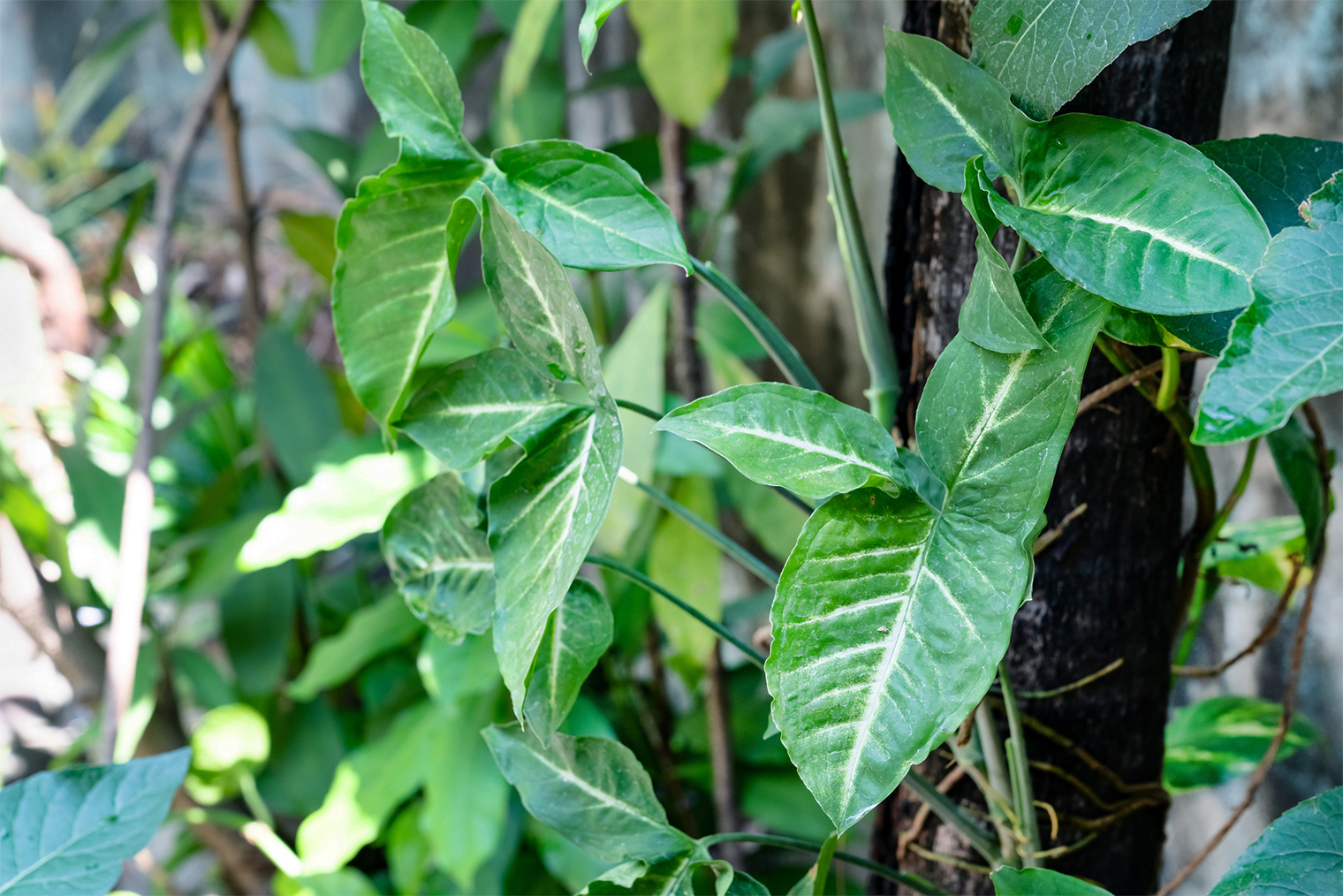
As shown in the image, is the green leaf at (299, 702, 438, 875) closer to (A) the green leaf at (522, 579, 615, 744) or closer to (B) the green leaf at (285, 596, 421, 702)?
(B) the green leaf at (285, 596, 421, 702)

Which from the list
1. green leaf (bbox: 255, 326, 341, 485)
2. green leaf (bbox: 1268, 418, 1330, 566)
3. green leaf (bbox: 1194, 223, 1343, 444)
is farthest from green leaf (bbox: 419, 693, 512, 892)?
green leaf (bbox: 1194, 223, 1343, 444)

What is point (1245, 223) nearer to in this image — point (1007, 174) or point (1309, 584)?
point (1007, 174)

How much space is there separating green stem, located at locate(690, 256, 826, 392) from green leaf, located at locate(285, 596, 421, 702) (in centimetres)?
69

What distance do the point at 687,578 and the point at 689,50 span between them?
49 cm

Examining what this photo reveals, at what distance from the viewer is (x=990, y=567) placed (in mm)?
306

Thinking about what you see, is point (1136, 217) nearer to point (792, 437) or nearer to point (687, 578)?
point (792, 437)

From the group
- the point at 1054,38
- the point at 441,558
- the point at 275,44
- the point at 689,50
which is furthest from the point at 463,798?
the point at 275,44

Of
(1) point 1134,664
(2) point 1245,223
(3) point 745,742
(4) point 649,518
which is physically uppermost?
(2) point 1245,223

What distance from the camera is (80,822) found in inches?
18.2

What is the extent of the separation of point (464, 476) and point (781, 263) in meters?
1.15

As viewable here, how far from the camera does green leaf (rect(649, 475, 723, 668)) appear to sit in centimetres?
88

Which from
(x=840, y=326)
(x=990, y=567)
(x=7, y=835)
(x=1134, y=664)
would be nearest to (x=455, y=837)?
(x=7, y=835)

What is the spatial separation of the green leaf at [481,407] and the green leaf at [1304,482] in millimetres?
415

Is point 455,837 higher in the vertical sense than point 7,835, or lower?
lower
